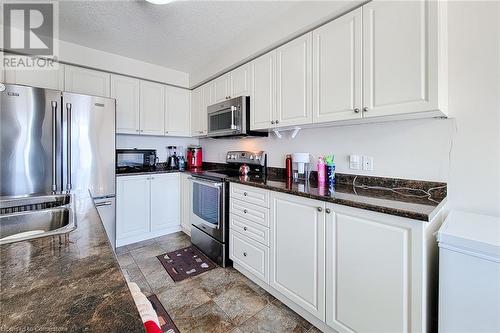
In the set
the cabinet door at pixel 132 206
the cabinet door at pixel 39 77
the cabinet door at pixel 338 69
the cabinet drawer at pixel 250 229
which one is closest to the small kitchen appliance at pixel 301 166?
the cabinet door at pixel 338 69

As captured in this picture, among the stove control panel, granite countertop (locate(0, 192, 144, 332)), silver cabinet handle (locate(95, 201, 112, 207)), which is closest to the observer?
Answer: granite countertop (locate(0, 192, 144, 332))

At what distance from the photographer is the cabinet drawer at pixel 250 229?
194 centimetres

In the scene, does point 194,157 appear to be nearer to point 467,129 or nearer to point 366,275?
point 366,275

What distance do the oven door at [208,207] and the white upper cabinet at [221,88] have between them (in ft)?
3.67

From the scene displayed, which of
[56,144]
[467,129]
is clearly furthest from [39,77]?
[467,129]

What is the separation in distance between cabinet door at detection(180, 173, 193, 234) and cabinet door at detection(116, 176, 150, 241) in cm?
47

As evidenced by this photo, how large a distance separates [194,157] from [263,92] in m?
1.92

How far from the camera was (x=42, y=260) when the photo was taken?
2.27ft

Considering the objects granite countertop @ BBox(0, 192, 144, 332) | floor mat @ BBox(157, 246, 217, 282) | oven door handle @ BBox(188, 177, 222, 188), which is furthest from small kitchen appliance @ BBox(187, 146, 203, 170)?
granite countertop @ BBox(0, 192, 144, 332)

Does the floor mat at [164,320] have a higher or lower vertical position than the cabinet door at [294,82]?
lower

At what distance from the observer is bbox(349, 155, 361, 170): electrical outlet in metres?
1.86

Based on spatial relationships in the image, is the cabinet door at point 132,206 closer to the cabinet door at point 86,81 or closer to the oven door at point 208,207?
the oven door at point 208,207

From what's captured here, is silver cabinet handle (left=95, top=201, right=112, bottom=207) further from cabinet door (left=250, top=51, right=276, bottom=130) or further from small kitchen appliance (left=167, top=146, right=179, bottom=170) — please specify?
cabinet door (left=250, top=51, right=276, bottom=130)

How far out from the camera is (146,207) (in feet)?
9.93
